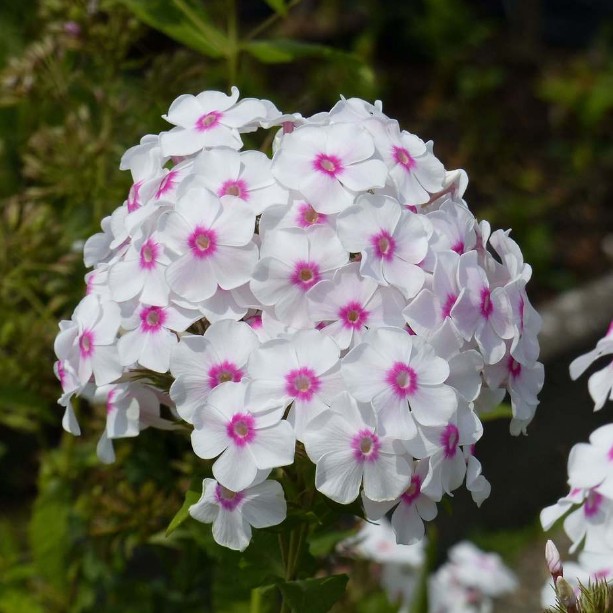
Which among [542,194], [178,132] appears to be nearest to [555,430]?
[542,194]

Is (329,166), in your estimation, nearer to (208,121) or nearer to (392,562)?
(208,121)

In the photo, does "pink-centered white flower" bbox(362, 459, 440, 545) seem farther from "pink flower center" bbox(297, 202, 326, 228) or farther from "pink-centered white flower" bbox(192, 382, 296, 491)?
"pink flower center" bbox(297, 202, 326, 228)

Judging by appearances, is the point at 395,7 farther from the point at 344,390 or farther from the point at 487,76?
the point at 344,390

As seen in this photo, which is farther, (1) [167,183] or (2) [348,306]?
(1) [167,183]

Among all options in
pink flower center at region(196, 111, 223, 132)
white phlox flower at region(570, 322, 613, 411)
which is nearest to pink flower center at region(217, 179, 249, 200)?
pink flower center at region(196, 111, 223, 132)

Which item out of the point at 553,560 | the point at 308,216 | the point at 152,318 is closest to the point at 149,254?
the point at 152,318
